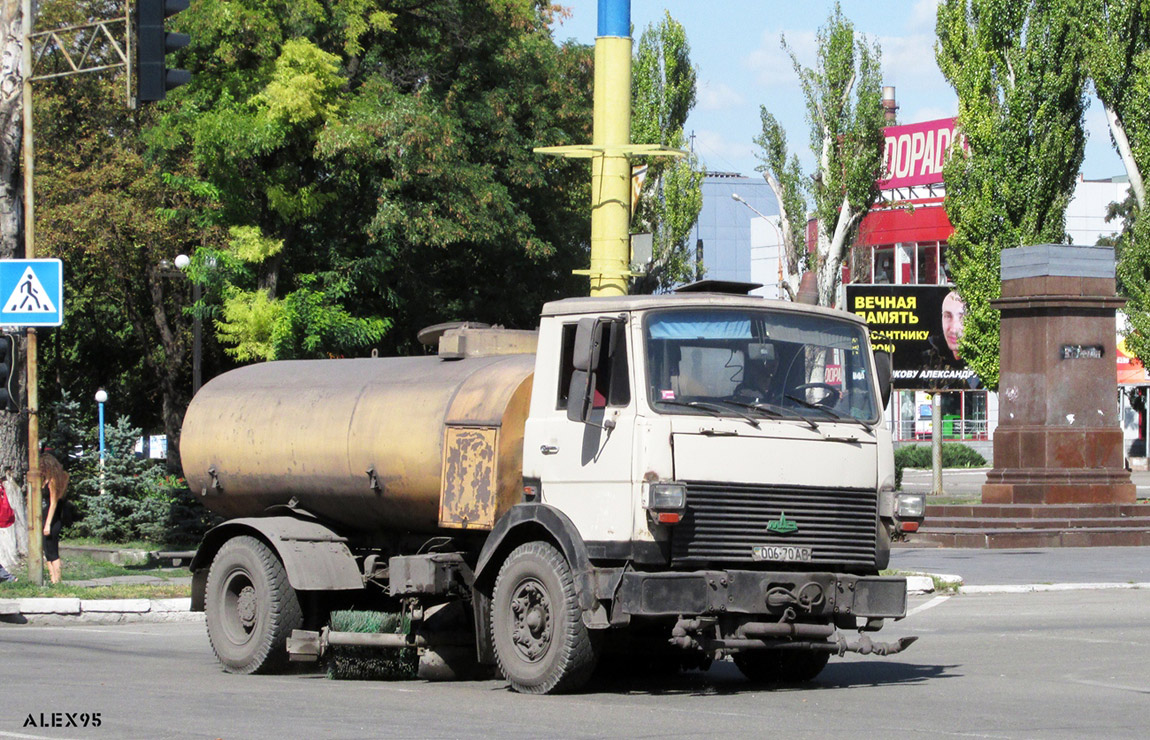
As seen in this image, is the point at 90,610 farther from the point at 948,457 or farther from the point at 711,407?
the point at 948,457

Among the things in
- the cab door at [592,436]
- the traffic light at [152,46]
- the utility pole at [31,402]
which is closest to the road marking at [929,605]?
the cab door at [592,436]

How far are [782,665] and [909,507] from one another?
161 cm

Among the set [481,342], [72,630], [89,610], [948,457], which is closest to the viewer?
[481,342]

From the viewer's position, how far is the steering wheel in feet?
32.6

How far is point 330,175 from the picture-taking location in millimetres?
30938

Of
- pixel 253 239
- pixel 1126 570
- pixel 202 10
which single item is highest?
pixel 202 10

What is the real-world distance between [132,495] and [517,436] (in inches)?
698

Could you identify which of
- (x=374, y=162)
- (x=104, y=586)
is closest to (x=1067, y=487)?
(x=374, y=162)

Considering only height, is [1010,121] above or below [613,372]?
above

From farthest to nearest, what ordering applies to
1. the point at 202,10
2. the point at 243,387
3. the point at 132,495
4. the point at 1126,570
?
the point at 202,10 < the point at 132,495 < the point at 1126,570 < the point at 243,387

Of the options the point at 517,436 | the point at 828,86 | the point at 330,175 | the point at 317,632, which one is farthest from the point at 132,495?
the point at 828,86

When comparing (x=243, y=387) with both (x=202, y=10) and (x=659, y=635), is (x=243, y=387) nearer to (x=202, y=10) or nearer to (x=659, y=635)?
(x=659, y=635)

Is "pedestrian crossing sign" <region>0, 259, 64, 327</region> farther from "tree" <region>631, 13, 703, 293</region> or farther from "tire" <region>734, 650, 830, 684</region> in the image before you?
"tree" <region>631, 13, 703, 293</region>

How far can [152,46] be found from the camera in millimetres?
14422
